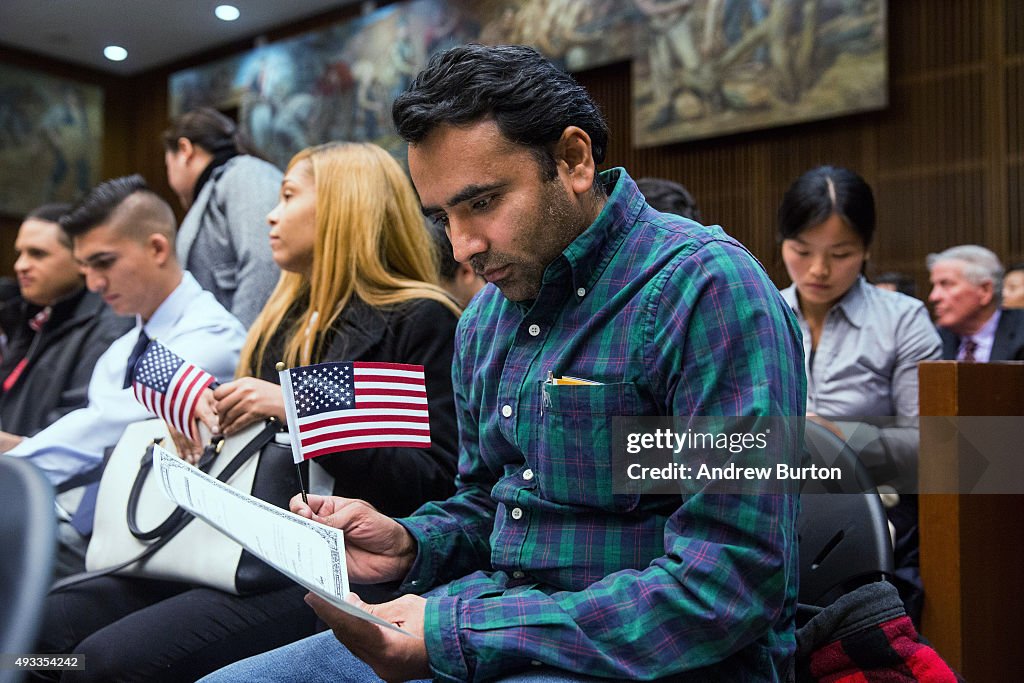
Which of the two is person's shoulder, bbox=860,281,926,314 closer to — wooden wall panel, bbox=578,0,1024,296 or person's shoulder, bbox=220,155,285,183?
person's shoulder, bbox=220,155,285,183

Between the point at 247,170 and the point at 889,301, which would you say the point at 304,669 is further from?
the point at 247,170

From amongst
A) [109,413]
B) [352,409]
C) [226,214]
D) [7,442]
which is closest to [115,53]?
[226,214]

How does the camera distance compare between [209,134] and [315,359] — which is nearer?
[315,359]

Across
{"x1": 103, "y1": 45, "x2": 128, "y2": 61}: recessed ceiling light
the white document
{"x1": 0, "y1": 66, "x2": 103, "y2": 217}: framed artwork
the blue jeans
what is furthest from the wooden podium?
{"x1": 0, "y1": 66, "x2": 103, "y2": 217}: framed artwork

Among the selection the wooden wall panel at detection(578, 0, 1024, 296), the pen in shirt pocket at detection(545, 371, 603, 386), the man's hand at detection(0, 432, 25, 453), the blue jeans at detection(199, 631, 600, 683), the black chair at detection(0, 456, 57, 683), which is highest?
the wooden wall panel at detection(578, 0, 1024, 296)

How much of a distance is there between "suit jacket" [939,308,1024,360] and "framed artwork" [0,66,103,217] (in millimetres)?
10795

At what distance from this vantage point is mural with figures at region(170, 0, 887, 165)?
7.80 meters

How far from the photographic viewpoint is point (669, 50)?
28.4 feet

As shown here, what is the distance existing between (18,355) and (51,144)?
8941 mm

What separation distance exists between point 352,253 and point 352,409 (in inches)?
32.6

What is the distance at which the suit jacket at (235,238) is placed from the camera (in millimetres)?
3807

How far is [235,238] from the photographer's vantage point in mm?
3967

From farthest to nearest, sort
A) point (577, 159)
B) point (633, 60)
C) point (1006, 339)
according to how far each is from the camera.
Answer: point (633, 60)
point (1006, 339)
point (577, 159)

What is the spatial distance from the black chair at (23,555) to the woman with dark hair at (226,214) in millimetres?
2875
